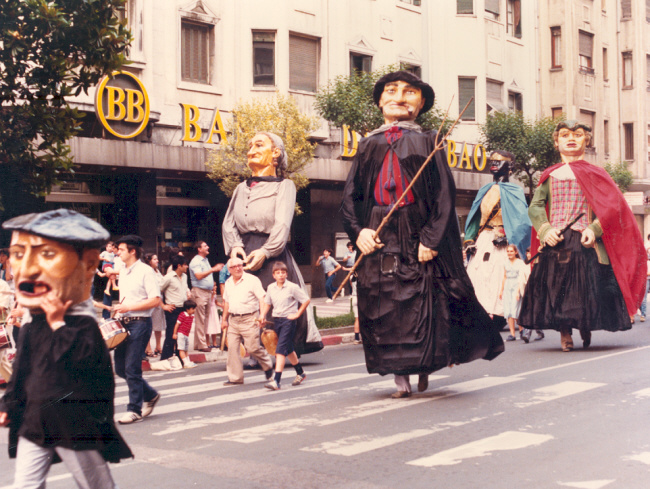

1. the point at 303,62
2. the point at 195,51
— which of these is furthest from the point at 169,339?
the point at 303,62

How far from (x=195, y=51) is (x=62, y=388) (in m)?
19.8

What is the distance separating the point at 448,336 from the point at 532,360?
3.30 metres

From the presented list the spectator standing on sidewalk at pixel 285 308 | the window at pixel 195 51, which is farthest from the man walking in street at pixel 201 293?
the window at pixel 195 51

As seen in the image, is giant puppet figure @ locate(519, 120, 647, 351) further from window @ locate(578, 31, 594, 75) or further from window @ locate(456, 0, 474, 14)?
window @ locate(578, 31, 594, 75)

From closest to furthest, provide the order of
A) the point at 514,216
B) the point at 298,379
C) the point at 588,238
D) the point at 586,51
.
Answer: the point at 298,379, the point at 588,238, the point at 514,216, the point at 586,51

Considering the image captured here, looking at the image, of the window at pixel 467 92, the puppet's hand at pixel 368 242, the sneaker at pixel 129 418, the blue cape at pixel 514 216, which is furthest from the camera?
the window at pixel 467 92

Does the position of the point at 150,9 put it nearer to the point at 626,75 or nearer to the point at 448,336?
the point at 448,336

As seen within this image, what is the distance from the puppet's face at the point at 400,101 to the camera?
800cm

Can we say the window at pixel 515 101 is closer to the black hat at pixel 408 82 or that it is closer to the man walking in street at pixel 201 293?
the man walking in street at pixel 201 293

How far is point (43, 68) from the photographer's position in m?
11.0

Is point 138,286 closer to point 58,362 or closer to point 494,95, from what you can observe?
point 58,362

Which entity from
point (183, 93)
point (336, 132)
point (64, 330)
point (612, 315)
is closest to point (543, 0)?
point (336, 132)

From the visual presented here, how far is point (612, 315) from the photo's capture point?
36.3 ft

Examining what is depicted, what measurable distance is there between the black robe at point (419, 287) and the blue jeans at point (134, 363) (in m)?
1.81
